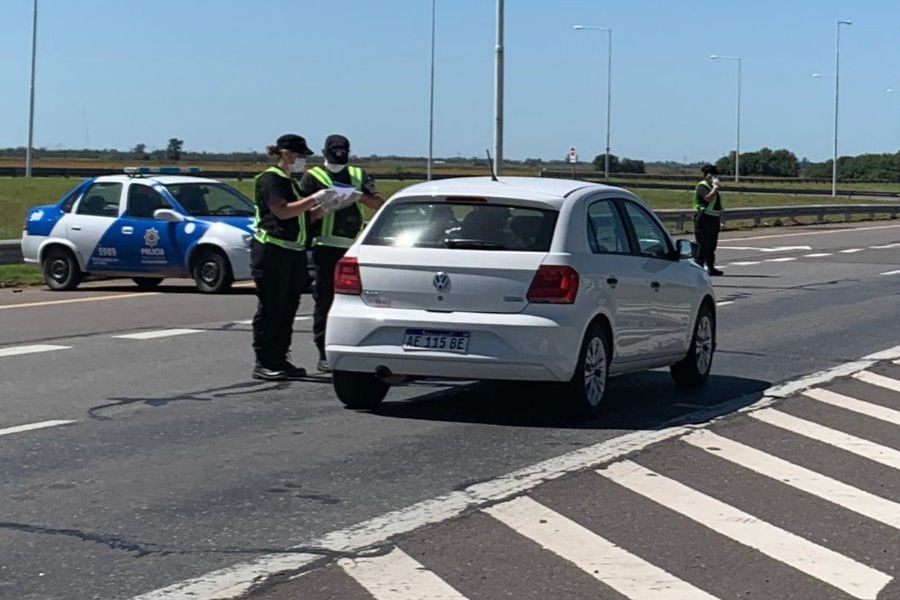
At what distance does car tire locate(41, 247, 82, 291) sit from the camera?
71.9 feet

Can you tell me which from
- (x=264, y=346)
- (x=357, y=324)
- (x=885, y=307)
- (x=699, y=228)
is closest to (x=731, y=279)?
(x=699, y=228)

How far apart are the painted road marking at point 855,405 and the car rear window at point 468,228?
9.02ft

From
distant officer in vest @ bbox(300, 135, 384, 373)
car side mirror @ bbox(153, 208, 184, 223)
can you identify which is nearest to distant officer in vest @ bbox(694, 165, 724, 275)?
car side mirror @ bbox(153, 208, 184, 223)

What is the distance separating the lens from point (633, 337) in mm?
11453

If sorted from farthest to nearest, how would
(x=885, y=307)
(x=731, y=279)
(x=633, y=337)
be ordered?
(x=731, y=279) < (x=885, y=307) < (x=633, y=337)

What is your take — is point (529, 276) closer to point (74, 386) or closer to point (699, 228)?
point (74, 386)

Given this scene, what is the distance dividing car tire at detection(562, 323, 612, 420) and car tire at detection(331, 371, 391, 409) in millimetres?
1390

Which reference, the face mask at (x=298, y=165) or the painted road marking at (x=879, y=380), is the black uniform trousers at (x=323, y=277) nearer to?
the face mask at (x=298, y=165)

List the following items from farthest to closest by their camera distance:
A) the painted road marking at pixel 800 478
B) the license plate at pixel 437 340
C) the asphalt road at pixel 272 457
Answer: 1. the license plate at pixel 437 340
2. the painted road marking at pixel 800 478
3. the asphalt road at pixel 272 457

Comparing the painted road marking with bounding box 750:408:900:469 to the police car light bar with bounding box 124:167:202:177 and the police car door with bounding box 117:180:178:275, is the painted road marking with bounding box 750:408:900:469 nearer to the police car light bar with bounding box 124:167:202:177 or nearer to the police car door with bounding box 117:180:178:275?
the police car door with bounding box 117:180:178:275

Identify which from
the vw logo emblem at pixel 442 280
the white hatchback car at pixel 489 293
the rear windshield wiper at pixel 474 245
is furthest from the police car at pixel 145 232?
the vw logo emblem at pixel 442 280

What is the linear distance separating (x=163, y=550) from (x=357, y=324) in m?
3.82

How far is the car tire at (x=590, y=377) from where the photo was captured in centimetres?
1064

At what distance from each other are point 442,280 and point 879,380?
4.68m
